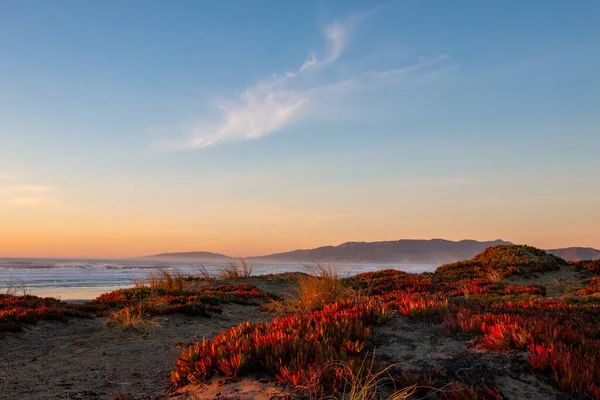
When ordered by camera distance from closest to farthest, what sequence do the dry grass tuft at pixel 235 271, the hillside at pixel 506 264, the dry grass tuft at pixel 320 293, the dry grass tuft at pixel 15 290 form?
the dry grass tuft at pixel 320 293
the dry grass tuft at pixel 15 290
the hillside at pixel 506 264
the dry grass tuft at pixel 235 271

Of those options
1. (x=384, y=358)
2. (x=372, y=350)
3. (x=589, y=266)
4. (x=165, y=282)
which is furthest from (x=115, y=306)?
(x=589, y=266)

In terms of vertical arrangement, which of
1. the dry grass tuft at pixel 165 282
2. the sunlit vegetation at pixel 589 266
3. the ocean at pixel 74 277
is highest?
the sunlit vegetation at pixel 589 266

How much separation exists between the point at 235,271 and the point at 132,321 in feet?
48.4

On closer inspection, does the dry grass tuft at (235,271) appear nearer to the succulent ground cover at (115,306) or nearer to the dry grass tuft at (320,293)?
the succulent ground cover at (115,306)

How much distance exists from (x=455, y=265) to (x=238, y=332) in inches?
879

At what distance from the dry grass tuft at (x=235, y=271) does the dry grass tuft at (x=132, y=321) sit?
13.1 m

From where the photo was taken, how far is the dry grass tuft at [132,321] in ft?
35.8

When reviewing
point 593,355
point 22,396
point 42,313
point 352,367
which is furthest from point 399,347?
point 42,313

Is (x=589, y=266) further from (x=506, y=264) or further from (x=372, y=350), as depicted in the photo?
(x=372, y=350)

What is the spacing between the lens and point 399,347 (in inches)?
240

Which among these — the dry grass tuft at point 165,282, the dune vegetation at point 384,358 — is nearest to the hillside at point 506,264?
the dune vegetation at point 384,358

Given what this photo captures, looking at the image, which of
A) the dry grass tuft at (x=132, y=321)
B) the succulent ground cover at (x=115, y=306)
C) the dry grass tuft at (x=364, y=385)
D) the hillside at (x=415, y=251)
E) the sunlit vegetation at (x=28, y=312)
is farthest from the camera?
the hillside at (x=415, y=251)

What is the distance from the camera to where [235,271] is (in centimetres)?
2562

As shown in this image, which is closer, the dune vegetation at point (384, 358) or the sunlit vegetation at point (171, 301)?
the dune vegetation at point (384, 358)
